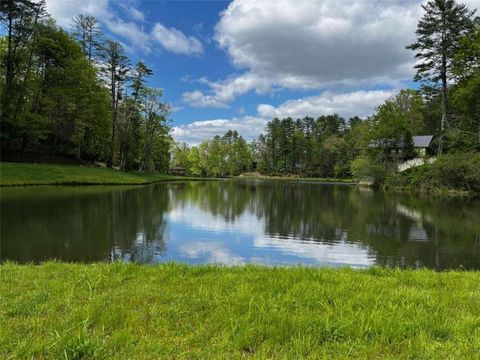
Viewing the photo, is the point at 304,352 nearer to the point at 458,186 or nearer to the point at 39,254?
the point at 39,254

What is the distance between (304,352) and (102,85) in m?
53.5

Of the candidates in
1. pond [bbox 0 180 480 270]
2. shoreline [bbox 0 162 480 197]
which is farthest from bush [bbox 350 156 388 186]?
pond [bbox 0 180 480 270]

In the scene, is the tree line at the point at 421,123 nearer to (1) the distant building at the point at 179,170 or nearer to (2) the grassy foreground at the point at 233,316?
(1) the distant building at the point at 179,170

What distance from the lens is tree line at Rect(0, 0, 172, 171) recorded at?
34.3m

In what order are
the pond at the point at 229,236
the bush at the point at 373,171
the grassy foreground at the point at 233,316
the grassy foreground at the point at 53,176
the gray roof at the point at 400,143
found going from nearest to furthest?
the grassy foreground at the point at 233,316 → the pond at the point at 229,236 → the grassy foreground at the point at 53,176 → the bush at the point at 373,171 → the gray roof at the point at 400,143

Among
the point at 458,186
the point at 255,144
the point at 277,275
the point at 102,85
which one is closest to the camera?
the point at 277,275

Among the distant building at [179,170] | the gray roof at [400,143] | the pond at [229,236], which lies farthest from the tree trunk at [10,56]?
the distant building at [179,170]

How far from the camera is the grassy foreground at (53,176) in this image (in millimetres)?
29025

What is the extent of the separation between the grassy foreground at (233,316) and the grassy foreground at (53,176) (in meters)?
26.6

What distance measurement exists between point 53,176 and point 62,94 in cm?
1157

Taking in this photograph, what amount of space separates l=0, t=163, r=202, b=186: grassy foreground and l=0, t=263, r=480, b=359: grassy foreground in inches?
1046

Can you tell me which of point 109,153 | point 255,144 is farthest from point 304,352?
point 255,144

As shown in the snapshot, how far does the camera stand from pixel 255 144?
13500 cm

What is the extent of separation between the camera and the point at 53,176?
33.0 meters
